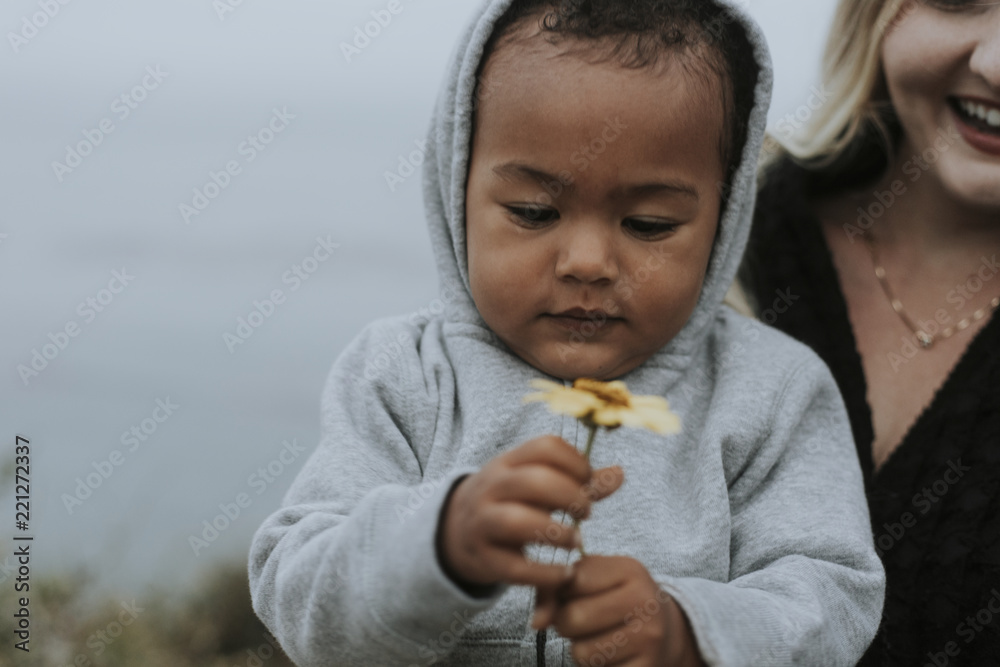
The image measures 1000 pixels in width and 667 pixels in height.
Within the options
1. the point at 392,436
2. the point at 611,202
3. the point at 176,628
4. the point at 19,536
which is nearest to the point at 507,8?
the point at 611,202

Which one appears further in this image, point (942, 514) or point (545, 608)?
point (942, 514)

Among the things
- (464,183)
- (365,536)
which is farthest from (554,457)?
(464,183)

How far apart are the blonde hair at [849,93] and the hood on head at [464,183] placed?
860 mm

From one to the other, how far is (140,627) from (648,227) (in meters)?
2.13

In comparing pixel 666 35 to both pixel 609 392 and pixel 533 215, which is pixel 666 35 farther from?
pixel 609 392

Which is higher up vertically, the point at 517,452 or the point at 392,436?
the point at 517,452

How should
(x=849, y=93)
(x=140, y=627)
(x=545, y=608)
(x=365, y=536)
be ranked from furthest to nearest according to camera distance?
(x=140, y=627) < (x=849, y=93) < (x=365, y=536) < (x=545, y=608)

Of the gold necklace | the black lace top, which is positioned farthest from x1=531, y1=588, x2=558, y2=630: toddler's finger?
the gold necklace

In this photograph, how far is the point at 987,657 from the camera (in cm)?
234

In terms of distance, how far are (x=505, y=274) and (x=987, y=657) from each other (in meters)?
1.42

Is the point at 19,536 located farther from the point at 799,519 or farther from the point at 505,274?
the point at 799,519

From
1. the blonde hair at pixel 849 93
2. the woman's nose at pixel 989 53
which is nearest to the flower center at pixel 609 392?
the woman's nose at pixel 989 53

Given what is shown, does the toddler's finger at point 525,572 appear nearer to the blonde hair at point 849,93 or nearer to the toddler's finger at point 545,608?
the toddler's finger at point 545,608

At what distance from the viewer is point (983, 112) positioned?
2480 mm
